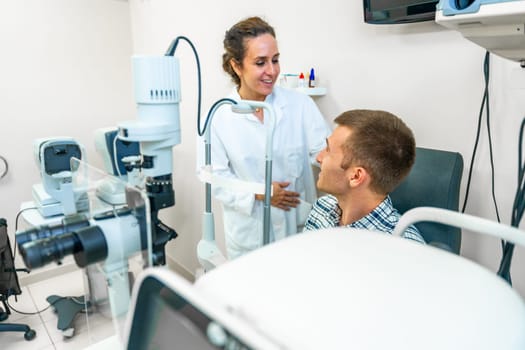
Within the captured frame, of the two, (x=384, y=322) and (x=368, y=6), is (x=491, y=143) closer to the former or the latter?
(x=368, y=6)

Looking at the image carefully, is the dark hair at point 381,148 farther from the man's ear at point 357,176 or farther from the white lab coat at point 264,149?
the white lab coat at point 264,149

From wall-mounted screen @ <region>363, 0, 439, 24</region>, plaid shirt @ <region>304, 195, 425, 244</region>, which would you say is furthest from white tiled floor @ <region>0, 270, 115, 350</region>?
wall-mounted screen @ <region>363, 0, 439, 24</region>

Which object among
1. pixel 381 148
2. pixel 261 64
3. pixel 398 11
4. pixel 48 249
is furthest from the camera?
pixel 261 64

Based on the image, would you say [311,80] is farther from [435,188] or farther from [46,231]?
[46,231]

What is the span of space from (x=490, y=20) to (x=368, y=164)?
511 mm

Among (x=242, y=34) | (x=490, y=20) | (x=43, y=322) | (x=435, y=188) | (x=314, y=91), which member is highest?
(x=242, y=34)

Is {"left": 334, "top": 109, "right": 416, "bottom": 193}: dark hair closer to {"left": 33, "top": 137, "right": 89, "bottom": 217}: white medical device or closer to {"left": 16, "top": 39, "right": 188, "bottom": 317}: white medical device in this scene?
{"left": 16, "top": 39, "right": 188, "bottom": 317}: white medical device

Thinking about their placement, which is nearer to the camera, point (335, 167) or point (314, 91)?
point (335, 167)

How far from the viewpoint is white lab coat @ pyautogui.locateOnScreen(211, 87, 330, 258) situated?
159 centimetres

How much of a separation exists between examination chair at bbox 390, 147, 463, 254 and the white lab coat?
48cm

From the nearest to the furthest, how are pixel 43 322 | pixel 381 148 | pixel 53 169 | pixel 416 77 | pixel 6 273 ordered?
pixel 381 148 → pixel 416 77 → pixel 53 169 → pixel 6 273 → pixel 43 322

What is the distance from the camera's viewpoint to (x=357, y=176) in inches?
44.6

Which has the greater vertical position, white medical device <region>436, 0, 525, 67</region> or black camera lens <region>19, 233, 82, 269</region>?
white medical device <region>436, 0, 525, 67</region>

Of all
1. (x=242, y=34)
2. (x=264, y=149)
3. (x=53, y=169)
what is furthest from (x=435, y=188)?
(x=53, y=169)
